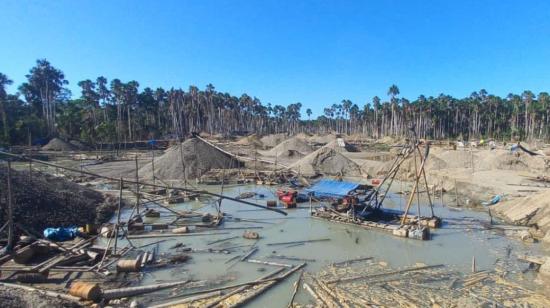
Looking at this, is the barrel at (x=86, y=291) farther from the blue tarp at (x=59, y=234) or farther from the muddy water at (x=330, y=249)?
the blue tarp at (x=59, y=234)

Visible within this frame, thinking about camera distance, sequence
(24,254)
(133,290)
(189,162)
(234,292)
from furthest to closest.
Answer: (189,162) < (24,254) < (234,292) < (133,290)

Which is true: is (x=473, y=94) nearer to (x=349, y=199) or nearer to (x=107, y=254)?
(x=349, y=199)

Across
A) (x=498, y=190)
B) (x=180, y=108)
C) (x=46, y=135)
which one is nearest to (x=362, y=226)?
(x=498, y=190)

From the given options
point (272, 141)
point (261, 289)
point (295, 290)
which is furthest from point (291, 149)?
point (261, 289)

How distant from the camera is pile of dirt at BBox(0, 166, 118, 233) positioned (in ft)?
43.3

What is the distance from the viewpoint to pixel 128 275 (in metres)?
10.2

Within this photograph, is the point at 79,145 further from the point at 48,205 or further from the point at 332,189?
the point at 332,189

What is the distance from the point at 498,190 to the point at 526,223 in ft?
22.3

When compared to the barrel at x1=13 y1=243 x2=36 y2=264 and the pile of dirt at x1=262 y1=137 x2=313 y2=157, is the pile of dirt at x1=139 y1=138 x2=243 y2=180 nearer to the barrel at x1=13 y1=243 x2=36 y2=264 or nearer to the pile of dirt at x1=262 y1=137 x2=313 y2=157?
the pile of dirt at x1=262 y1=137 x2=313 y2=157

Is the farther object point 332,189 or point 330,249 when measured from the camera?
point 332,189

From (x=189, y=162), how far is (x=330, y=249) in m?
20.9

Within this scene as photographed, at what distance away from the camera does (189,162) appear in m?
31.9

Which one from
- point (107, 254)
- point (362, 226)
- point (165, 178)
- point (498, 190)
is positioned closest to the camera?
point (107, 254)

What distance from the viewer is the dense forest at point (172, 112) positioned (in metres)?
53.4
